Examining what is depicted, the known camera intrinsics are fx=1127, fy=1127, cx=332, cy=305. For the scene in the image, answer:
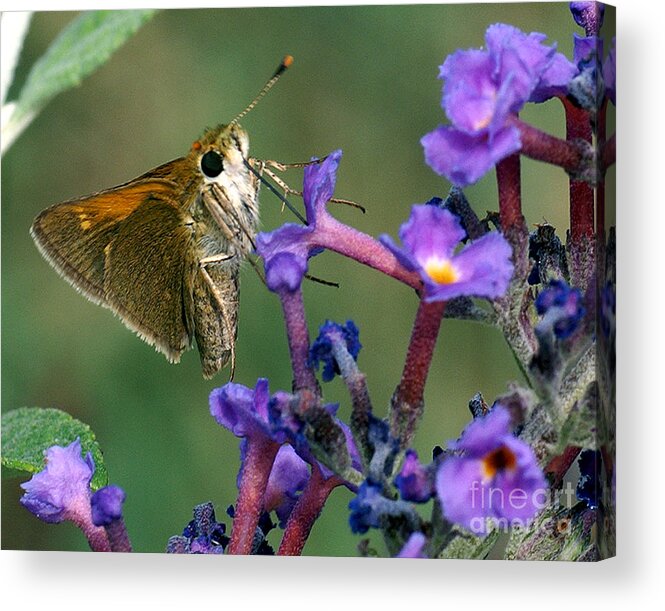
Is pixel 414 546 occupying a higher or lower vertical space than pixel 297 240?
lower

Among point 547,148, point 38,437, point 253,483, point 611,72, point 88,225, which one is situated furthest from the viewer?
point 88,225

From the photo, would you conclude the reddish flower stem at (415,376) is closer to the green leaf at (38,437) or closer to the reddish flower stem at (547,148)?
the reddish flower stem at (547,148)

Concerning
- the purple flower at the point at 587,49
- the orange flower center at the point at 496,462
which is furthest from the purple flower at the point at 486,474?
the purple flower at the point at 587,49

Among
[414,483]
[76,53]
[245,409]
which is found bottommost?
[414,483]

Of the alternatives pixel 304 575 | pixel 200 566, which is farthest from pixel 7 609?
pixel 304 575

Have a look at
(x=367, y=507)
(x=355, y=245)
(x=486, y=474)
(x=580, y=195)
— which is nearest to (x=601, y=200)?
(x=580, y=195)

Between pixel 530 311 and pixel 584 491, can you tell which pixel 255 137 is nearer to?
pixel 530 311

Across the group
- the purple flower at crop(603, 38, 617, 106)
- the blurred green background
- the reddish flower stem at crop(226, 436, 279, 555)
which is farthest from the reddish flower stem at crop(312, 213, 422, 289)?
the purple flower at crop(603, 38, 617, 106)

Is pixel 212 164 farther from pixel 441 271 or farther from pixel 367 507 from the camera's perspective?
pixel 367 507
